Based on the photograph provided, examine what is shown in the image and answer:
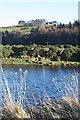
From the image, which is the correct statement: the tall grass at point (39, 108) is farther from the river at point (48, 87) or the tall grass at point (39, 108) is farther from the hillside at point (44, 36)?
the hillside at point (44, 36)

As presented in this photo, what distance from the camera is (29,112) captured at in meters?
7.08

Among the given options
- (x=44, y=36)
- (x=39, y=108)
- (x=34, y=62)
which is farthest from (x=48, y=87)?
(x=44, y=36)

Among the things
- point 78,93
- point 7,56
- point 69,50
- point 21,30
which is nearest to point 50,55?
point 69,50

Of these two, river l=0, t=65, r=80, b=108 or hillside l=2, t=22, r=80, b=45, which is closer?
river l=0, t=65, r=80, b=108

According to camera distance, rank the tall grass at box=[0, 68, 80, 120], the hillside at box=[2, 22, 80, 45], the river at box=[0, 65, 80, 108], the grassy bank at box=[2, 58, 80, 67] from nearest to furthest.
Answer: the tall grass at box=[0, 68, 80, 120]
the river at box=[0, 65, 80, 108]
the grassy bank at box=[2, 58, 80, 67]
the hillside at box=[2, 22, 80, 45]

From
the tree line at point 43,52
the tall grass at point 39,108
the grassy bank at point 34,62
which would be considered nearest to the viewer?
the tall grass at point 39,108

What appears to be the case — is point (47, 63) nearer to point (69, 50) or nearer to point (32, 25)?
point (69, 50)

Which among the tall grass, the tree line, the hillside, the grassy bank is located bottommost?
the grassy bank

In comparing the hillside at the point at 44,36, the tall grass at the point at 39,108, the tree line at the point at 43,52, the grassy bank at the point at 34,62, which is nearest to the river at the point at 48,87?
the tall grass at the point at 39,108

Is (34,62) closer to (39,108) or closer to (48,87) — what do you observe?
(48,87)

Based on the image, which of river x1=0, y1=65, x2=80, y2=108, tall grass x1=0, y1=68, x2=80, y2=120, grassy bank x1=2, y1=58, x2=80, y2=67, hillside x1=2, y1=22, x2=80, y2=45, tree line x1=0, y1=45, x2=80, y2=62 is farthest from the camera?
hillside x1=2, y1=22, x2=80, y2=45

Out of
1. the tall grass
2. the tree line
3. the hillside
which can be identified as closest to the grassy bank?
the tree line

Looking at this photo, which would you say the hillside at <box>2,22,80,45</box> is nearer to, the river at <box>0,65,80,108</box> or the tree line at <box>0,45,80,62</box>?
the tree line at <box>0,45,80,62</box>

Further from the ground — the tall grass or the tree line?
the tall grass
